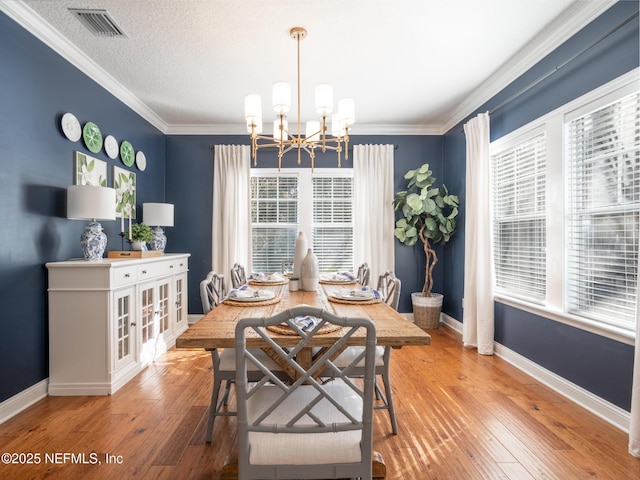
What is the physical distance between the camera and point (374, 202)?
16.3 feet

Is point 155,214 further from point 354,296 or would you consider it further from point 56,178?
point 354,296

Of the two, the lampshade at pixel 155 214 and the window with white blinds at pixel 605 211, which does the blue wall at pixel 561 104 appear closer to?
the window with white blinds at pixel 605 211

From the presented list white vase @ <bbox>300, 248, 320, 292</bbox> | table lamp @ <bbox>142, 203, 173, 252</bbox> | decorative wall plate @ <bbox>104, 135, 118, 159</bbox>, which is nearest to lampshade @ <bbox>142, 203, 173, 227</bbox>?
table lamp @ <bbox>142, 203, 173, 252</bbox>

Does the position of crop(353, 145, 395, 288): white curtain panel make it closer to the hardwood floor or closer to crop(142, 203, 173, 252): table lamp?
the hardwood floor

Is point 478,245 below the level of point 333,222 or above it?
below

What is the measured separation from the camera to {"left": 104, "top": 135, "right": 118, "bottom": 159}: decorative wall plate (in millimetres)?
3525

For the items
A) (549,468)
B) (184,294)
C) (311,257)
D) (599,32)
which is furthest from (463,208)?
(184,294)

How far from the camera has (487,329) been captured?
365cm

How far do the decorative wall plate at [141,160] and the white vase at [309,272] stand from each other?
2.75 m

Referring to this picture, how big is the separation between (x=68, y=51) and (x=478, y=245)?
13.3ft

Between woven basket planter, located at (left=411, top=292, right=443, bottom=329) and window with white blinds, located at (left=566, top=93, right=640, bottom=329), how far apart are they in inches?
78.7

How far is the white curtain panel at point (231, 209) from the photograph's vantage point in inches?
193

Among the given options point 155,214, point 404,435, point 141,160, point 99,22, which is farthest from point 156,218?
point 404,435

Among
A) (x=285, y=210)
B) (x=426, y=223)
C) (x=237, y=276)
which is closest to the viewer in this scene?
(x=237, y=276)
